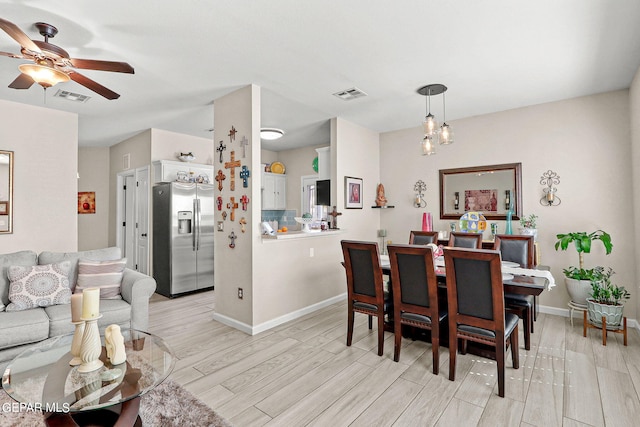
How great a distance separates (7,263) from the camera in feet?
9.64

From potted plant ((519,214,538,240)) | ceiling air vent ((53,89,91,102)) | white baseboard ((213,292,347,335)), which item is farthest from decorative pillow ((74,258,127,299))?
potted plant ((519,214,538,240))

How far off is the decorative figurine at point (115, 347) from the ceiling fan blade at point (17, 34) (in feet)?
5.95

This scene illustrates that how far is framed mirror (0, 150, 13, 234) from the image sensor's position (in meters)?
3.81

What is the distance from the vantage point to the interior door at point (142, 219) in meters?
5.49

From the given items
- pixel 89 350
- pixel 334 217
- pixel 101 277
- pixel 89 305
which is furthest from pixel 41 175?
pixel 334 217

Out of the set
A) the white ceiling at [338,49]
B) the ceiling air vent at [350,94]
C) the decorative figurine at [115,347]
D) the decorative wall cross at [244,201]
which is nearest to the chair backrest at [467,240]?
the white ceiling at [338,49]

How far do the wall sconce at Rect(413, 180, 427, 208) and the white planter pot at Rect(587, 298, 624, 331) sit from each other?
242 centimetres

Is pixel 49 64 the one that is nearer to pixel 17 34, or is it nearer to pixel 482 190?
pixel 17 34

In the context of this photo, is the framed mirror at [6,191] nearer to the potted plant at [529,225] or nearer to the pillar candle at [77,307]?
the pillar candle at [77,307]

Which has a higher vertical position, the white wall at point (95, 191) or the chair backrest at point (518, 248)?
the white wall at point (95, 191)

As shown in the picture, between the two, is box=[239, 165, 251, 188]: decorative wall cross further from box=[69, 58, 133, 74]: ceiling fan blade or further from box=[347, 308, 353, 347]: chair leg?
box=[347, 308, 353, 347]: chair leg

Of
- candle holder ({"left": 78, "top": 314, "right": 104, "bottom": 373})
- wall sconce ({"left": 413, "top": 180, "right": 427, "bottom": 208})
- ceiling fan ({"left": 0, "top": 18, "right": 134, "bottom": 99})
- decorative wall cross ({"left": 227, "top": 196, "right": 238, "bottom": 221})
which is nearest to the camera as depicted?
candle holder ({"left": 78, "top": 314, "right": 104, "bottom": 373})

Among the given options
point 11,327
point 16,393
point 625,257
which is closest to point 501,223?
point 625,257

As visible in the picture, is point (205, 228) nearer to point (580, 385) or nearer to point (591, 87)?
point (580, 385)
